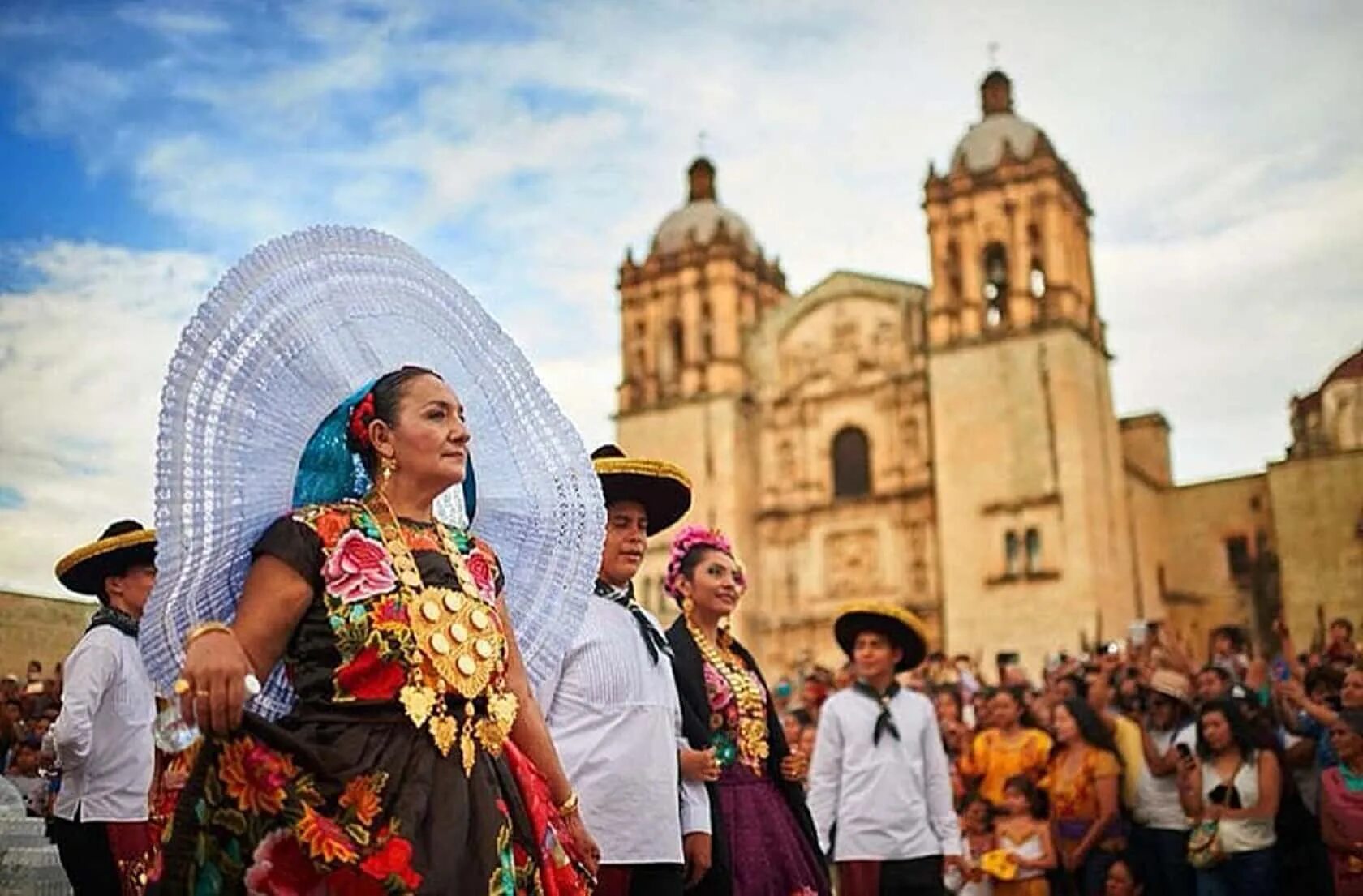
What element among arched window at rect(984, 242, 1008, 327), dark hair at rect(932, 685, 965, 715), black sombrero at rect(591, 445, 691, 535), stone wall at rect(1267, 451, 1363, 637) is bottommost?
dark hair at rect(932, 685, 965, 715)

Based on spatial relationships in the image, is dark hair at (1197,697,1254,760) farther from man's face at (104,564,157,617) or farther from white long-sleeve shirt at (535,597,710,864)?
man's face at (104,564,157,617)

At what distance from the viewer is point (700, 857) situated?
4496mm

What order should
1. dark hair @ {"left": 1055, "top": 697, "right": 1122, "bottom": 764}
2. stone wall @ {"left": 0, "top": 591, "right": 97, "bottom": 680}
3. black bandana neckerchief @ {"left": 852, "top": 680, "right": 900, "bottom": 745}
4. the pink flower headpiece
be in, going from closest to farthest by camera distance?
the pink flower headpiece
black bandana neckerchief @ {"left": 852, "top": 680, "right": 900, "bottom": 745}
stone wall @ {"left": 0, "top": 591, "right": 97, "bottom": 680}
dark hair @ {"left": 1055, "top": 697, "right": 1122, "bottom": 764}

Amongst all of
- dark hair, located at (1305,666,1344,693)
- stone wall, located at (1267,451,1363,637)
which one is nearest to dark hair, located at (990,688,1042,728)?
dark hair, located at (1305,666,1344,693)

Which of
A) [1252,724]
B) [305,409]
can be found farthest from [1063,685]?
[305,409]

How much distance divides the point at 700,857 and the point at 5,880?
2.54 metres

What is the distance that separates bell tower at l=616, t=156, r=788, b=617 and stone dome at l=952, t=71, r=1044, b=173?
6218 mm

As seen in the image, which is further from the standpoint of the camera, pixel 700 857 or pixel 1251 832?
pixel 1251 832

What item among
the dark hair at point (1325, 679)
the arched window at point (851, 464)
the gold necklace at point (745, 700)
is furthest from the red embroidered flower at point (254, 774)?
the arched window at point (851, 464)

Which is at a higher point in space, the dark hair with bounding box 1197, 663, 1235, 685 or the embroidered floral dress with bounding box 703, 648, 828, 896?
the dark hair with bounding box 1197, 663, 1235, 685

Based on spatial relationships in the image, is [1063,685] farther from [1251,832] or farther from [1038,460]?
[1038,460]

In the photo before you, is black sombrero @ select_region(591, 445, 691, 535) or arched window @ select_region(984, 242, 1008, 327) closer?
black sombrero @ select_region(591, 445, 691, 535)

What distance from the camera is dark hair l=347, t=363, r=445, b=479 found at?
3008mm

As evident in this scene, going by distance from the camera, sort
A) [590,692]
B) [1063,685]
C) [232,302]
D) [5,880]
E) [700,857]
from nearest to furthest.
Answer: [232,302] → [590,692] → [700,857] → [5,880] → [1063,685]
